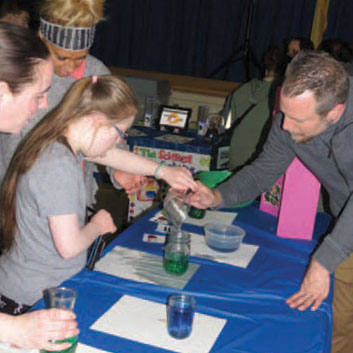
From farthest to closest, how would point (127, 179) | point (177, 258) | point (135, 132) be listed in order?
point (135, 132) → point (127, 179) → point (177, 258)

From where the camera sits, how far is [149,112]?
14.4 feet

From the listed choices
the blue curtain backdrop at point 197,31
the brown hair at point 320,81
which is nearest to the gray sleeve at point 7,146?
the brown hair at point 320,81

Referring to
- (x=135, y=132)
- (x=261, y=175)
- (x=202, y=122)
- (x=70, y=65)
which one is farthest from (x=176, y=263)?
(x=202, y=122)

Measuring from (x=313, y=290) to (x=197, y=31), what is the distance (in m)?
5.38

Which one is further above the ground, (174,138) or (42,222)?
(42,222)

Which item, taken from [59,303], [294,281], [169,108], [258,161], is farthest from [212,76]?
[59,303]

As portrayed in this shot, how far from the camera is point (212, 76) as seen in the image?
6430mm

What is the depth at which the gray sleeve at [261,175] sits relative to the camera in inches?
86.0

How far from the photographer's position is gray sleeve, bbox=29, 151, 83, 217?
1.42 metres

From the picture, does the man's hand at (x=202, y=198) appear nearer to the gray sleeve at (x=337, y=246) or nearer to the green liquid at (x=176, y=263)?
the green liquid at (x=176, y=263)

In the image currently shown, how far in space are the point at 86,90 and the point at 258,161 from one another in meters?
1.01

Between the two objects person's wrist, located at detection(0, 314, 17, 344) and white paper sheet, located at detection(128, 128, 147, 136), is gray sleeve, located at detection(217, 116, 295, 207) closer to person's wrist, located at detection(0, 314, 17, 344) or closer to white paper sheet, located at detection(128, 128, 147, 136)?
person's wrist, located at detection(0, 314, 17, 344)

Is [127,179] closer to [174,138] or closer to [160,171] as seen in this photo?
[160,171]

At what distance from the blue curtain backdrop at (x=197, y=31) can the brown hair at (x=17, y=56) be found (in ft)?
16.4
